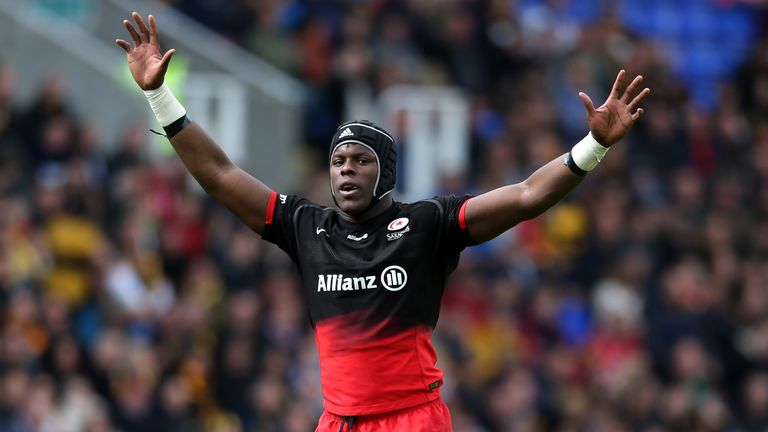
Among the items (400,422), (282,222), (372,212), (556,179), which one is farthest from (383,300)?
(556,179)

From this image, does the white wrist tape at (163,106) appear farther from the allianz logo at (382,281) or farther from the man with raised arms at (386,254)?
the allianz logo at (382,281)

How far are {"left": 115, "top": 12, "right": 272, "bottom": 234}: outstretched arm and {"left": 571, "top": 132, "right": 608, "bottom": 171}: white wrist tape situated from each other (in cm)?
148

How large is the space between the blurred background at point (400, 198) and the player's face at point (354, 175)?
5888mm

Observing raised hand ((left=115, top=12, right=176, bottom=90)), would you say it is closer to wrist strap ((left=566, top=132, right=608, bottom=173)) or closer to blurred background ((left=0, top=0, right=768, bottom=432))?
wrist strap ((left=566, top=132, right=608, bottom=173))

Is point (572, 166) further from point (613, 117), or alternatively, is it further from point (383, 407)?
point (383, 407)

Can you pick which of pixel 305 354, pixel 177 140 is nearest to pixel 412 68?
pixel 305 354

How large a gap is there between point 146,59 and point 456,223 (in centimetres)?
165

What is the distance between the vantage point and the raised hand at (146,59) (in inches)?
291

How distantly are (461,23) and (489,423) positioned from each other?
627cm

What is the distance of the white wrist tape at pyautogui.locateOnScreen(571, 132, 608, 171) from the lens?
7031mm

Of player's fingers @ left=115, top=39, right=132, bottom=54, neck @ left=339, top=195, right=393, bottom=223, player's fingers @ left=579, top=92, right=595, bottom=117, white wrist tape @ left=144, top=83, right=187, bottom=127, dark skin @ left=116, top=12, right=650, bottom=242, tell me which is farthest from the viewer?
white wrist tape @ left=144, top=83, right=187, bottom=127

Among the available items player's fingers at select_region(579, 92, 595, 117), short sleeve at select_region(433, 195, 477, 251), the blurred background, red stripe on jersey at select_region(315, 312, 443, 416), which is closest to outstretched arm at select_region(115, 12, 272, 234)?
red stripe on jersey at select_region(315, 312, 443, 416)

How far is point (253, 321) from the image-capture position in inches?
558

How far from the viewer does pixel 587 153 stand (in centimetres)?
704
